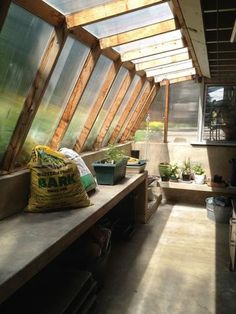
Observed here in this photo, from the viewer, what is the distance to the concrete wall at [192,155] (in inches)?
207

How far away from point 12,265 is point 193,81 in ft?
15.3

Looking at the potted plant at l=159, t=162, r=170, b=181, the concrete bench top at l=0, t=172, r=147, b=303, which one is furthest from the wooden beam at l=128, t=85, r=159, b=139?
the concrete bench top at l=0, t=172, r=147, b=303

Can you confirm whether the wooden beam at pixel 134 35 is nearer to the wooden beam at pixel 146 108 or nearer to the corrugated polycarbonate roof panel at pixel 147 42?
the corrugated polycarbonate roof panel at pixel 147 42

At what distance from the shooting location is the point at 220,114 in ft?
17.6

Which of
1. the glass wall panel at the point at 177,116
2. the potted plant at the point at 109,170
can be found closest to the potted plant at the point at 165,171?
the glass wall panel at the point at 177,116

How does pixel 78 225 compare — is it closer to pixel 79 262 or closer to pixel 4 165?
pixel 79 262

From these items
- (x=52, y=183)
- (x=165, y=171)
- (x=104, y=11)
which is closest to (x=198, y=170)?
(x=165, y=171)

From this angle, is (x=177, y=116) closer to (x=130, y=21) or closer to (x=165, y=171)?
(x=165, y=171)

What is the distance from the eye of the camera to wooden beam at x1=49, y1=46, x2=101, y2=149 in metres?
2.76

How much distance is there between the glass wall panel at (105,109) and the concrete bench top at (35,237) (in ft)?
4.76

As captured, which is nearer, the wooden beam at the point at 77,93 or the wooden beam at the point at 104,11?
the wooden beam at the point at 104,11

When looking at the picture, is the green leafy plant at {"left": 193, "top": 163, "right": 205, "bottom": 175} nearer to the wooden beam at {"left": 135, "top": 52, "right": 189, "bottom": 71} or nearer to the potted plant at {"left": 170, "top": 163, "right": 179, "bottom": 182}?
the potted plant at {"left": 170, "top": 163, "right": 179, "bottom": 182}

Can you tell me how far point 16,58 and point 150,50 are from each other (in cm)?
179

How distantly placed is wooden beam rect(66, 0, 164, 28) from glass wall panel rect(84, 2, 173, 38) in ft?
0.89
